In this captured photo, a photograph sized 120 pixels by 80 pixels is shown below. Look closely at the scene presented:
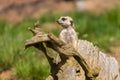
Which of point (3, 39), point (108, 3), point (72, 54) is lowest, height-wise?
point (108, 3)

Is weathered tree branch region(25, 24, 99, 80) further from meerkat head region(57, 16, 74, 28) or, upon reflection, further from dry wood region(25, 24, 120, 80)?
meerkat head region(57, 16, 74, 28)

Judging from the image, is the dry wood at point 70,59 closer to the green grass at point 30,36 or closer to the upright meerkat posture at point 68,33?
the upright meerkat posture at point 68,33

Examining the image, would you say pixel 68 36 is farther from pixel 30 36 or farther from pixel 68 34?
pixel 30 36

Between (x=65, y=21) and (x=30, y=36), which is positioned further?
(x=30, y=36)

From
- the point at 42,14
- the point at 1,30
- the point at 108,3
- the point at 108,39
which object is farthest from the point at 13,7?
the point at 108,39

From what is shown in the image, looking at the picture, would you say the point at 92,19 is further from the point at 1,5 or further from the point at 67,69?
the point at 67,69

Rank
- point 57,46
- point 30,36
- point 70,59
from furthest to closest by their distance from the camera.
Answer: point 30,36 < point 70,59 < point 57,46

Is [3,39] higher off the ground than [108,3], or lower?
higher

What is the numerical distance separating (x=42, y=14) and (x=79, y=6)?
4.28 feet

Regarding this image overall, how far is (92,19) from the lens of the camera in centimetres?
1150

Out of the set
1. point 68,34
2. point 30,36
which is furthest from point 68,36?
point 30,36

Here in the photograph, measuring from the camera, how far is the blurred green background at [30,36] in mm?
6883

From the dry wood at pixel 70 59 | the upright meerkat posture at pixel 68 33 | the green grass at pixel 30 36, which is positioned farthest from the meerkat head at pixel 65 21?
the green grass at pixel 30 36

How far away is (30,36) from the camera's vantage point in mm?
9227
